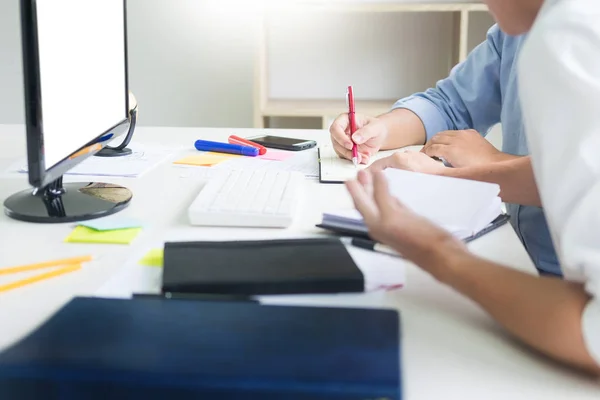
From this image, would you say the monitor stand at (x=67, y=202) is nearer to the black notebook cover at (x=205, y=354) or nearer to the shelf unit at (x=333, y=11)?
the black notebook cover at (x=205, y=354)

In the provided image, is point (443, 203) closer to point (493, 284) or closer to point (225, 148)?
point (493, 284)

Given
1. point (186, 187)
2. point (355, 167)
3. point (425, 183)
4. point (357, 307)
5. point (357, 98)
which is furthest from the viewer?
point (357, 98)

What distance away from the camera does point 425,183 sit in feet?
3.04

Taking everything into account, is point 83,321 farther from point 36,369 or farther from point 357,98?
point 357,98

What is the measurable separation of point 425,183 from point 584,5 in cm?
37

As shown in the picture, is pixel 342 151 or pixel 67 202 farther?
pixel 342 151

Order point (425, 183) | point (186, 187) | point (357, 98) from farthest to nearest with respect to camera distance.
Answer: point (357, 98), point (186, 187), point (425, 183)

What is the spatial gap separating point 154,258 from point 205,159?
60 cm

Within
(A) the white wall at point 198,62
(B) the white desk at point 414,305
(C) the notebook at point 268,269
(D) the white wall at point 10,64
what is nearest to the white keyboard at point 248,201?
(B) the white desk at point 414,305

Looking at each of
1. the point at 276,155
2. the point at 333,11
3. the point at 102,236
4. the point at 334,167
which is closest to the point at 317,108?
the point at 333,11

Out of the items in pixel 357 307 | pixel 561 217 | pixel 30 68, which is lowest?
pixel 357 307

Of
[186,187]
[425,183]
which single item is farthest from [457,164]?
[186,187]

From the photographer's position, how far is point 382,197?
708mm

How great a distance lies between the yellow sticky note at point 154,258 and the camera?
2.53ft
